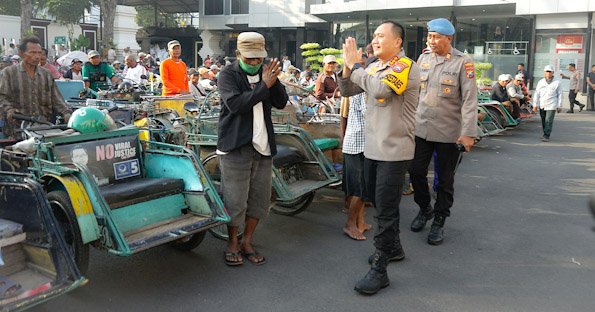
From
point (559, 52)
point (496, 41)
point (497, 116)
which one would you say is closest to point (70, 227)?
point (497, 116)

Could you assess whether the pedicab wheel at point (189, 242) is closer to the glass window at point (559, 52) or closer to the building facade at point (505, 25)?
the glass window at point (559, 52)

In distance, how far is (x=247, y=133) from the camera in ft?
13.1

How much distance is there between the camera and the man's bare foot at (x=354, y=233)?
191 inches

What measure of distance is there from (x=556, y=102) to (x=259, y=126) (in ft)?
29.8

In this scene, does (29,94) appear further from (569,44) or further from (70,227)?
(569,44)

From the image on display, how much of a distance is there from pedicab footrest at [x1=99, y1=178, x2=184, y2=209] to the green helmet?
465mm

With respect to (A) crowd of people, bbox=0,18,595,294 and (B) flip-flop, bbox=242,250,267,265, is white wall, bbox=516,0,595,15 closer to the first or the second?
(A) crowd of people, bbox=0,18,595,294

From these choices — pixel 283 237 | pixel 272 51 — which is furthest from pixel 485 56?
pixel 283 237

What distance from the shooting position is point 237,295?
368 cm

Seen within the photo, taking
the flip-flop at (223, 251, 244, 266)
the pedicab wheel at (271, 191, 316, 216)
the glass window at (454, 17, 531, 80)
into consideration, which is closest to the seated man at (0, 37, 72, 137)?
the flip-flop at (223, 251, 244, 266)

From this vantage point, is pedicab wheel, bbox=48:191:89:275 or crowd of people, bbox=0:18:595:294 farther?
crowd of people, bbox=0:18:595:294

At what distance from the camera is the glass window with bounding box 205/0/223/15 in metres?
33.9

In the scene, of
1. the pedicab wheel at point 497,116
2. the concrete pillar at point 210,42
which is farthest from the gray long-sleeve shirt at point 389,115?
the concrete pillar at point 210,42

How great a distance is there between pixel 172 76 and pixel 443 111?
4.84 meters
